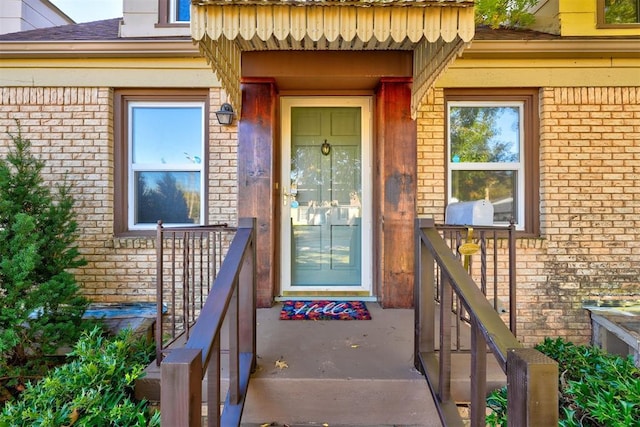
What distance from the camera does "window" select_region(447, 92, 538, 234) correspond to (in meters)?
3.71

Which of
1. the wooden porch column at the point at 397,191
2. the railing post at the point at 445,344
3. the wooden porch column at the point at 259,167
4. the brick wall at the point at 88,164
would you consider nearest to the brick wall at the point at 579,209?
the wooden porch column at the point at 397,191

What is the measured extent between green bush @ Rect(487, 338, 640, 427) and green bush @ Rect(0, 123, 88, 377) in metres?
3.11

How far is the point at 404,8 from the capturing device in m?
2.29

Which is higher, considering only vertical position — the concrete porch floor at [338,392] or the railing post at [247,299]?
the railing post at [247,299]

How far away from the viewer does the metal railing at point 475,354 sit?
108cm

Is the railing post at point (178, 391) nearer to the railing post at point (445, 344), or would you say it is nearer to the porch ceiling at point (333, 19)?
the railing post at point (445, 344)

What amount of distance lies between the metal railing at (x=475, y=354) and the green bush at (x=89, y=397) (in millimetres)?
1568

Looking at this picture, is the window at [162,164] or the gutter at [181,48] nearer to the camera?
the gutter at [181,48]

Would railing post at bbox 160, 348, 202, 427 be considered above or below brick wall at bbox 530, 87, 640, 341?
below

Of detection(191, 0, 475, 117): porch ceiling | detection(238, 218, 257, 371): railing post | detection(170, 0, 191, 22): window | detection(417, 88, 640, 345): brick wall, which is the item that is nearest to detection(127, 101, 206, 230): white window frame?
detection(170, 0, 191, 22): window

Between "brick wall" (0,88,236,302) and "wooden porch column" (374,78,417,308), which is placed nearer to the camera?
"wooden porch column" (374,78,417,308)

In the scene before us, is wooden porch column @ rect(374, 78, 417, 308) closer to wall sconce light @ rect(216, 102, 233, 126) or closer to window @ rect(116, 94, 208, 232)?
wall sconce light @ rect(216, 102, 233, 126)

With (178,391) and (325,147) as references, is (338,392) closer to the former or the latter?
(178,391)

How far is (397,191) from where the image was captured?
3373mm
